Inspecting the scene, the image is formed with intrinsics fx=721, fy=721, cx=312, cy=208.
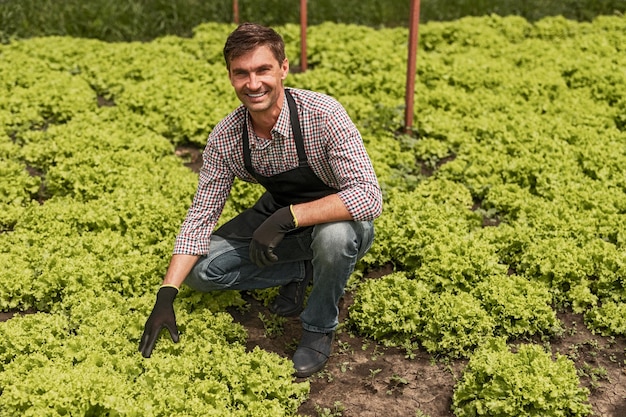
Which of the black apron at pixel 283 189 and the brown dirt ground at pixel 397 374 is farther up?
the black apron at pixel 283 189

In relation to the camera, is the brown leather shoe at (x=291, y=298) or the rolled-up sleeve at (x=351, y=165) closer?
the rolled-up sleeve at (x=351, y=165)

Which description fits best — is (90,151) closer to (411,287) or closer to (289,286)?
(289,286)

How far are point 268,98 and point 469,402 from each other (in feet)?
8.26

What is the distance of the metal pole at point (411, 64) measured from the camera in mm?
8039

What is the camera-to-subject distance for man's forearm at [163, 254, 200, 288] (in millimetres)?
5215

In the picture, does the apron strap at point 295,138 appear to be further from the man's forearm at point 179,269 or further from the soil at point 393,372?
the soil at point 393,372

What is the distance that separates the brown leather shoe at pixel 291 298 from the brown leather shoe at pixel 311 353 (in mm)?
498

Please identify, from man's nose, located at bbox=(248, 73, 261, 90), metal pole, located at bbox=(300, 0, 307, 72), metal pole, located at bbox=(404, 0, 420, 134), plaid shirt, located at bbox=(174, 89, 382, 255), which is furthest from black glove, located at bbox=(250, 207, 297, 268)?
metal pole, located at bbox=(300, 0, 307, 72)

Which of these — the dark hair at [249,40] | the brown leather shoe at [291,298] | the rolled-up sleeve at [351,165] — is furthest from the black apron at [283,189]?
the brown leather shoe at [291,298]

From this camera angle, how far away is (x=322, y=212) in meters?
4.92

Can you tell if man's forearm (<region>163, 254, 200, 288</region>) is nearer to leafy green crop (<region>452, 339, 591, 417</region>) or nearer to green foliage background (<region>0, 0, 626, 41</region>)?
leafy green crop (<region>452, 339, 591, 417</region>)

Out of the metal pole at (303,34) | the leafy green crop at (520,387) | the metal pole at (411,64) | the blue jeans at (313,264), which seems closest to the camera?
the leafy green crop at (520,387)

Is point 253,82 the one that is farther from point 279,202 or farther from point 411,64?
point 411,64

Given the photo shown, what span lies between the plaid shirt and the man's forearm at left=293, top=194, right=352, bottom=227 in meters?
0.05
